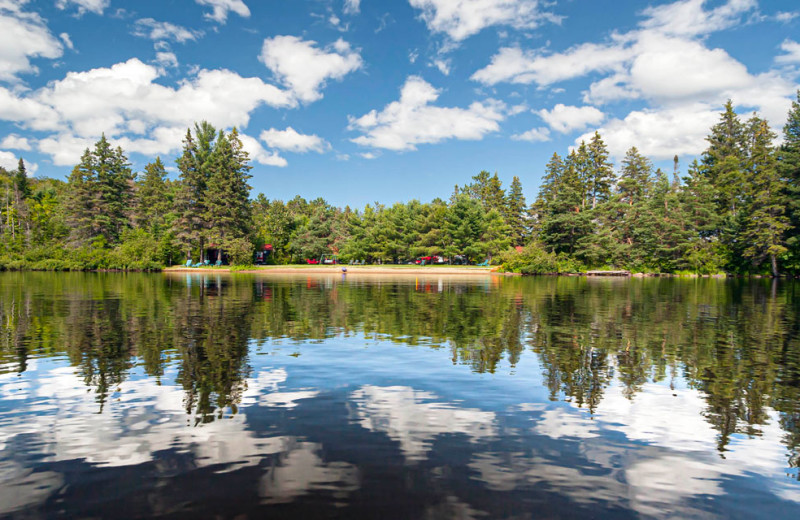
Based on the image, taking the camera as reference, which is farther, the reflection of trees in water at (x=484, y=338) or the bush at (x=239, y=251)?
the bush at (x=239, y=251)

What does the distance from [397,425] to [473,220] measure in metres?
78.7

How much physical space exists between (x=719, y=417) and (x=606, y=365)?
134 inches

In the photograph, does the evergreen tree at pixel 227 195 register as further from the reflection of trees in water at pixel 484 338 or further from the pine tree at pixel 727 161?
the pine tree at pixel 727 161

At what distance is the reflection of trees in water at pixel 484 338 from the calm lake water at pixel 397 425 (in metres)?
0.10

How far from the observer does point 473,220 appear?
84.1 m

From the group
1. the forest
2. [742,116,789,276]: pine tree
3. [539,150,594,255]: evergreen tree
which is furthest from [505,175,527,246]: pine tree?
[742,116,789,276]: pine tree

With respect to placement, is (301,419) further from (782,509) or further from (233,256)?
(233,256)

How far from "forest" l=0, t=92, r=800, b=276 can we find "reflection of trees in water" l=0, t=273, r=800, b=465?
44844 millimetres

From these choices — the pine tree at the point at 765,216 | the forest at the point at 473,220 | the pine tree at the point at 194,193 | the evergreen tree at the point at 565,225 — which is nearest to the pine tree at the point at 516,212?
the forest at the point at 473,220

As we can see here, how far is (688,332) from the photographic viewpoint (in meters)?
15.8

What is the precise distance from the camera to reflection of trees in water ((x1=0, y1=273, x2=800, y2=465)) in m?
8.95

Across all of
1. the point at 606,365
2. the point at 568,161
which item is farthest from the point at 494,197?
the point at 606,365

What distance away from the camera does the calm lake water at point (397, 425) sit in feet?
16.2

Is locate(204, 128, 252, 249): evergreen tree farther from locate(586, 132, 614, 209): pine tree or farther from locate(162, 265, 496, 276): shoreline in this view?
locate(586, 132, 614, 209): pine tree
